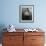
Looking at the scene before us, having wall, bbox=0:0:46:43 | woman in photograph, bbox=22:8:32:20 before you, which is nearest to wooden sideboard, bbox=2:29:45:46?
wall, bbox=0:0:46:43

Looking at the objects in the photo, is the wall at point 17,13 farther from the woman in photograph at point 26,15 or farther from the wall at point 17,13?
the woman in photograph at point 26,15

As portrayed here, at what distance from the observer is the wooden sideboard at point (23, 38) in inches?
139

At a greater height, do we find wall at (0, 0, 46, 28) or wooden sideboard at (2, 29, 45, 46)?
wall at (0, 0, 46, 28)

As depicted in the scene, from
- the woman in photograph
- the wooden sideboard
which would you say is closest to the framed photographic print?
the woman in photograph

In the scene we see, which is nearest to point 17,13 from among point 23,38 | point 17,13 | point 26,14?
point 17,13

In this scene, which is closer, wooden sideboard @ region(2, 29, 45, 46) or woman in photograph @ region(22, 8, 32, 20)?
wooden sideboard @ region(2, 29, 45, 46)

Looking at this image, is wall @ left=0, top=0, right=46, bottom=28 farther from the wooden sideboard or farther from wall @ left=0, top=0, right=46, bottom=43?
the wooden sideboard

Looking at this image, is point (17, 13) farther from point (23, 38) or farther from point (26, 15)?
point (23, 38)

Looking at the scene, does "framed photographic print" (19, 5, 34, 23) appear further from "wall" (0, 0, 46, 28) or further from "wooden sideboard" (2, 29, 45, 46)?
"wooden sideboard" (2, 29, 45, 46)

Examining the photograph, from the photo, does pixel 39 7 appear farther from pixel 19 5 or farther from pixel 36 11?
pixel 19 5

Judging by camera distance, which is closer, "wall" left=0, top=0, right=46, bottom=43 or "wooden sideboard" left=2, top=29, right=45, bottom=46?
"wooden sideboard" left=2, top=29, right=45, bottom=46

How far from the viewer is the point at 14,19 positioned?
4055mm

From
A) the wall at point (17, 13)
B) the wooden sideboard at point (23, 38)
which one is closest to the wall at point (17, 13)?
the wall at point (17, 13)

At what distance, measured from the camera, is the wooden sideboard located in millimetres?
3535
